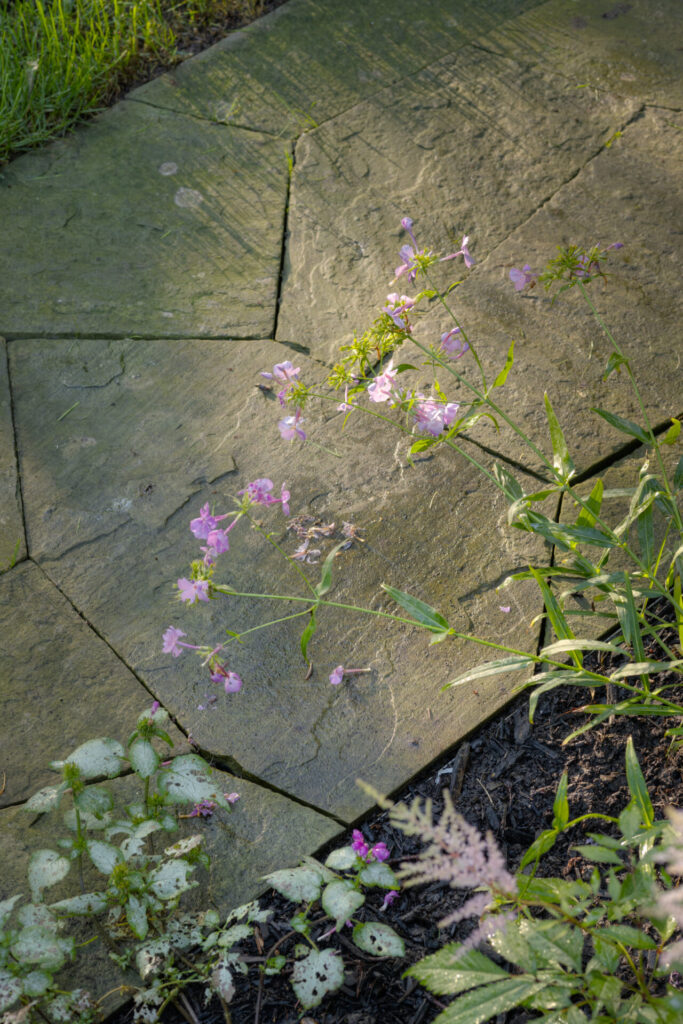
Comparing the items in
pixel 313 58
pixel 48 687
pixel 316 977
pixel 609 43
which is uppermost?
pixel 609 43

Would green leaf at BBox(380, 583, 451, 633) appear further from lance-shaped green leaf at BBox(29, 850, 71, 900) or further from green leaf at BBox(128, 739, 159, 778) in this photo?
lance-shaped green leaf at BBox(29, 850, 71, 900)

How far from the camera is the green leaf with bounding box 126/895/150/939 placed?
1.28 m

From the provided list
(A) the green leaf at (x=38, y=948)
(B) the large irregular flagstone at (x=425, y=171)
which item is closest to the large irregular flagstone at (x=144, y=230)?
(B) the large irregular flagstone at (x=425, y=171)

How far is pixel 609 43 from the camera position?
3.21 meters

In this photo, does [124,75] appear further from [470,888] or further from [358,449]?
[470,888]

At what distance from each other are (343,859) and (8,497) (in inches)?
49.9

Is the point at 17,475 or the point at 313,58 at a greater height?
the point at 313,58

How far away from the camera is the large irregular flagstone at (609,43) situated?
305 cm

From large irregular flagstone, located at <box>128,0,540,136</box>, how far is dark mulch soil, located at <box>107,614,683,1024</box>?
2.24m

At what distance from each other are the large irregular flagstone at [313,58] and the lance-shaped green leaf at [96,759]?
2.34 metres

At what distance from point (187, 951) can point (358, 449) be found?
118 cm

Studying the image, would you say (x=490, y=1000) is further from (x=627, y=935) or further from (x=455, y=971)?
(x=627, y=935)

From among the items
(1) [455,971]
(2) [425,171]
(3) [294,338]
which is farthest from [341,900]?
(2) [425,171]

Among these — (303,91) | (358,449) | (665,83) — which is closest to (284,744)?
(358,449)
